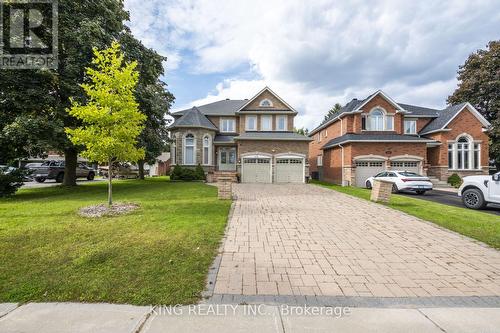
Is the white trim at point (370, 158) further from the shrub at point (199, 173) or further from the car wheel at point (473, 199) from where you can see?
the shrub at point (199, 173)

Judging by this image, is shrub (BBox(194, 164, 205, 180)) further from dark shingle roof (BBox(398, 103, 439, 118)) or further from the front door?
dark shingle roof (BBox(398, 103, 439, 118))

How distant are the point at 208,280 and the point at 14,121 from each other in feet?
45.0

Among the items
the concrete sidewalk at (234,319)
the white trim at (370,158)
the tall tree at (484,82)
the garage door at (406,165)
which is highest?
the tall tree at (484,82)

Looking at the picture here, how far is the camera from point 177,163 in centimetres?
2467

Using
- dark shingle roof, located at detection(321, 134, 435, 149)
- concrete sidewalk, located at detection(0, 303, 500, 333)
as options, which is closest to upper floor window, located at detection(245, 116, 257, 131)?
dark shingle roof, located at detection(321, 134, 435, 149)

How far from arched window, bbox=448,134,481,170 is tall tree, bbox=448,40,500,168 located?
26.3 feet

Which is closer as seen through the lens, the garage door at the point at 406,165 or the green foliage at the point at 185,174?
the garage door at the point at 406,165

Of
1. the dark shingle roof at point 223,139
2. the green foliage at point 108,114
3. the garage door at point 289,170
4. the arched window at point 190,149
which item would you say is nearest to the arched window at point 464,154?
the garage door at point 289,170

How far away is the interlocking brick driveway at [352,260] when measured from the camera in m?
3.67

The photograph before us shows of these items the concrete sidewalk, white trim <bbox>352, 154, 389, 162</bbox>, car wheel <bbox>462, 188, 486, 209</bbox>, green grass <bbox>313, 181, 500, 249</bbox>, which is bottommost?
the concrete sidewalk

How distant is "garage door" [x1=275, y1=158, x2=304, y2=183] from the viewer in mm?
22531

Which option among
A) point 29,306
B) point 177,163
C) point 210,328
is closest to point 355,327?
point 210,328

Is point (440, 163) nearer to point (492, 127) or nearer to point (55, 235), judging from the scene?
point (492, 127)

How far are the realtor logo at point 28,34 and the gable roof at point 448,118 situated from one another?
2940 centimetres
